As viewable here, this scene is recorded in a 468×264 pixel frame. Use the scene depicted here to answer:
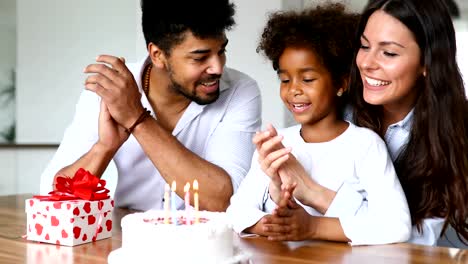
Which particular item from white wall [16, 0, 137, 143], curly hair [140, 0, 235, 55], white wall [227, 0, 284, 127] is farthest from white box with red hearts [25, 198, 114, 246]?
white wall [16, 0, 137, 143]

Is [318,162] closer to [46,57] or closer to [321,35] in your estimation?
[321,35]

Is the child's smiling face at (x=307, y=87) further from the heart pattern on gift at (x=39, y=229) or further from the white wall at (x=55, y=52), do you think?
the white wall at (x=55, y=52)

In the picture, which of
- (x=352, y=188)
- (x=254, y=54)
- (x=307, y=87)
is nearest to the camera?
(x=352, y=188)

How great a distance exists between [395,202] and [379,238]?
0.34 ft

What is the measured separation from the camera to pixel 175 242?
1.19 meters

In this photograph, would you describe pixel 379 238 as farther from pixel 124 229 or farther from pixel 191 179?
pixel 191 179

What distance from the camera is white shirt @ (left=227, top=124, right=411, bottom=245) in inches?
60.5

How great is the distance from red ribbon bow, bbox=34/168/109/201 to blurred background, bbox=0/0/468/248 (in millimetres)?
5189

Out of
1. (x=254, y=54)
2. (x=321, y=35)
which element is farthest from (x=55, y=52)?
(x=321, y=35)

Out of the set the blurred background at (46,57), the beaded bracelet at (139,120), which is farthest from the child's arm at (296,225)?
the blurred background at (46,57)

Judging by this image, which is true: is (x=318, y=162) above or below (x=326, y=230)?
above

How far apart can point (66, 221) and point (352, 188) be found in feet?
2.12

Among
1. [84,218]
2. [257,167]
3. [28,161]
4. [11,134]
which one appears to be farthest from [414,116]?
[11,134]

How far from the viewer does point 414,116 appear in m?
1.83
